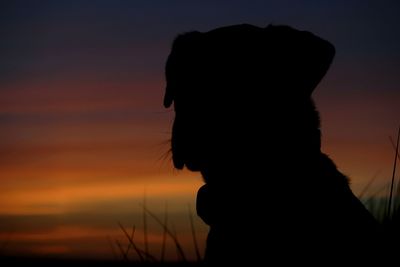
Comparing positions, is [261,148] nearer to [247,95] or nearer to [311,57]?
[247,95]

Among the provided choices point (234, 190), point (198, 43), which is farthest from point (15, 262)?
point (198, 43)

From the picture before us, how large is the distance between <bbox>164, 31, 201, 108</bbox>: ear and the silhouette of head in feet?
0.05

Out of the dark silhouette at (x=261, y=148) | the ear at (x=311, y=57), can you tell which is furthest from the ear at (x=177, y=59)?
the ear at (x=311, y=57)

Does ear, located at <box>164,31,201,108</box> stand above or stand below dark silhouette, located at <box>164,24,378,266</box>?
above

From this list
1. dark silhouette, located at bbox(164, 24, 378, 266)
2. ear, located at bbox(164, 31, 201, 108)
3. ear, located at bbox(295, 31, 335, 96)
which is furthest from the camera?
ear, located at bbox(164, 31, 201, 108)

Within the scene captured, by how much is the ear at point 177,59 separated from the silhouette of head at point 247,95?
16 mm

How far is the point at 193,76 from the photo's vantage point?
558cm

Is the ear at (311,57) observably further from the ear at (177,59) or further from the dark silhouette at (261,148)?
the ear at (177,59)

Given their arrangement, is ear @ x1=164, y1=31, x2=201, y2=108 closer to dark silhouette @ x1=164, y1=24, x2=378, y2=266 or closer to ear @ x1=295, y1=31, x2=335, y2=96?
dark silhouette @ x1=164, y1=24, x2=378, y2=266

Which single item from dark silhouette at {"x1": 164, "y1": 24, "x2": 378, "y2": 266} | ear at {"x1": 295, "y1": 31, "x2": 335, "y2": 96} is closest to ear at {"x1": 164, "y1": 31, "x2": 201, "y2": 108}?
dark silhouette at {"x1": 164, "y1": 24, "x2": 378, "y2": 266}

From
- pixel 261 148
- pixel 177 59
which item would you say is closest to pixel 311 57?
pixel 261 148

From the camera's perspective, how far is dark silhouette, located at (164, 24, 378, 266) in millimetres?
4012

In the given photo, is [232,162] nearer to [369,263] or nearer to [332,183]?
[332,183]

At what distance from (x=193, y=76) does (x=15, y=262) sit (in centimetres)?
253
